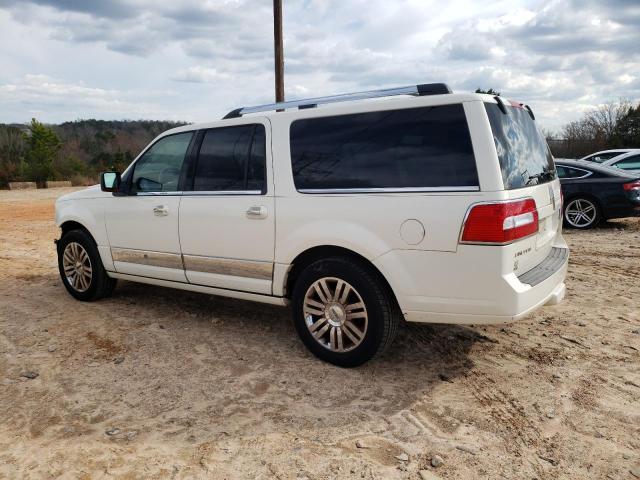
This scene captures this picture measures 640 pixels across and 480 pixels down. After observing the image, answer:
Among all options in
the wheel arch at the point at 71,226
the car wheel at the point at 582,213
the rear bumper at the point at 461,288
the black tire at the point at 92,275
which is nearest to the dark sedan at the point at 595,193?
the car wheel at the point at 582,213

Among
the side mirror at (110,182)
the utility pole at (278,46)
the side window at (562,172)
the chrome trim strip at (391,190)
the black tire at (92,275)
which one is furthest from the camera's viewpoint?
the utility pole at (278,46)

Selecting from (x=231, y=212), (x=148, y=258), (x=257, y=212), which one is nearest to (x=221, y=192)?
(x=231, y=212)

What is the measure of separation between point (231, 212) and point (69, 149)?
64.5 metres

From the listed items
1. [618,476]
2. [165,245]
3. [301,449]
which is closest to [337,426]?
[301,449]

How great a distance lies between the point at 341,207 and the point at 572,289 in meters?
3.68

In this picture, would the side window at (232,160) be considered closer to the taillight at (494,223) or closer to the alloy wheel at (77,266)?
the taillight at (494,223)

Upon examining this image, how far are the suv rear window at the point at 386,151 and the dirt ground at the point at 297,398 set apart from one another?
1444 millimetres

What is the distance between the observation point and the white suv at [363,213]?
3334mm

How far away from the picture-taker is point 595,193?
10117 mm

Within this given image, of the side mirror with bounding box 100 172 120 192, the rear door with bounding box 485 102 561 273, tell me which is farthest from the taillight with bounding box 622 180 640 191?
the side mirror with bounding box 100 172 120 192

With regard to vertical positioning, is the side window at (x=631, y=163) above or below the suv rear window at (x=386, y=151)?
below

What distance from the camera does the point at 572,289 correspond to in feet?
19.9

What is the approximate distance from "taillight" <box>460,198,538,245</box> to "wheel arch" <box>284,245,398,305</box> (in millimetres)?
703

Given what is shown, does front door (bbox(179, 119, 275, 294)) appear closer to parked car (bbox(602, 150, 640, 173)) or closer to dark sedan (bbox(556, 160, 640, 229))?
dark sedan (bbox(556, 160, 640, 229))
